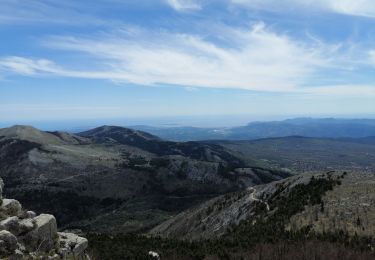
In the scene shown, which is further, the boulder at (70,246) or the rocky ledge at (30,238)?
the boulder at (70,246)

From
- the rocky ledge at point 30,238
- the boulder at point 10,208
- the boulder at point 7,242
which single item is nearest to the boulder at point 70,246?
the rocky ledge at point 30,238

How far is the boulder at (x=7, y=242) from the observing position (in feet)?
127

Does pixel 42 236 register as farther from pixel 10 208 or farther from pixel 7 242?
pixel 7 242

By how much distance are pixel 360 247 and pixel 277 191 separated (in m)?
62.4

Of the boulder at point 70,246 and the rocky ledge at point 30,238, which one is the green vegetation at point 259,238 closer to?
the boulder at point 70,246

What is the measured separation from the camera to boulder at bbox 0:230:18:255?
1518 inches

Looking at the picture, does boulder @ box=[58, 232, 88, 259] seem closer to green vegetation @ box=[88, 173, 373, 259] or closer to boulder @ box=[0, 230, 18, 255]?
boulder @ box=[0, 230, 18, 255]

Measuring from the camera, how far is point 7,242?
39188 mm

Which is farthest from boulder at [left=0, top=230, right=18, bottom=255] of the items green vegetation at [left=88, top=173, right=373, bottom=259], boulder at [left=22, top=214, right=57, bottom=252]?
green vegetation at [left=88, top=173, right=373, bottom=259]

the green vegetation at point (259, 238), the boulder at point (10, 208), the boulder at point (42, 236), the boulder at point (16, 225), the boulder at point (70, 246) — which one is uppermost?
the boulder at point (10, 208)

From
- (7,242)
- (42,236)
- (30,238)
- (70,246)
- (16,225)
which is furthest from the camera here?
(70,246)

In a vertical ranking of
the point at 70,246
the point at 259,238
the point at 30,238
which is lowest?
the point at 259,238

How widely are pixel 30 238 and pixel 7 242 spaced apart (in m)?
3.75

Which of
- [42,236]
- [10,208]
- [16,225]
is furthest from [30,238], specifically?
[10,208]
